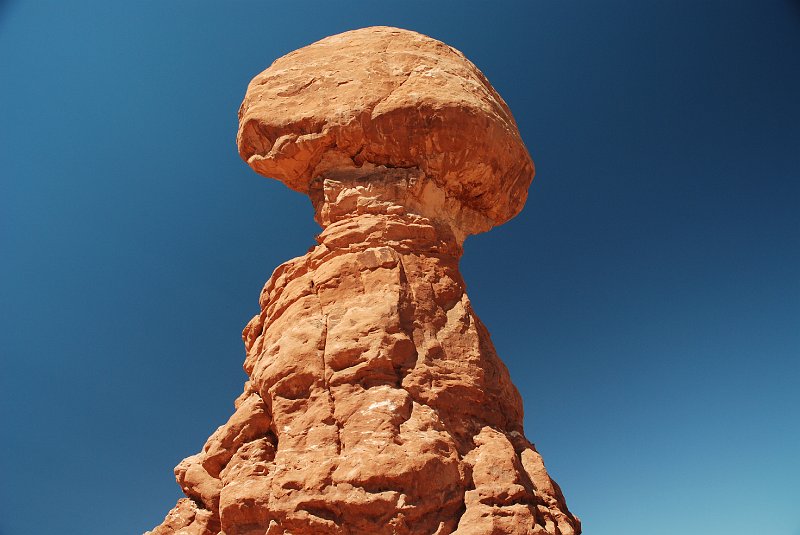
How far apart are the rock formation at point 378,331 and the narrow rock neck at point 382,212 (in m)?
0.02

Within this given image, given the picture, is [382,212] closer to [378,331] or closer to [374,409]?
[378,331]

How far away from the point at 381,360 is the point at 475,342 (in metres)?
1.41

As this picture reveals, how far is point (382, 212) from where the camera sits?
841 centimetres

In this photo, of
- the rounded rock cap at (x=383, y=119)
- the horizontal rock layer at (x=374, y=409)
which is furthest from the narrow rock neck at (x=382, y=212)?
the rounded rock cap at (x=383, y=119)

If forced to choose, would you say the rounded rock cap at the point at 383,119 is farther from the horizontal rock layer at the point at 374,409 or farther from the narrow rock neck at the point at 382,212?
the horizontal rock layer at the point at 374,409

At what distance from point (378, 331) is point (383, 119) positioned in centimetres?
295

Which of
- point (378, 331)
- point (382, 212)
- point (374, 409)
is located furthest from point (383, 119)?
point (374, 409)

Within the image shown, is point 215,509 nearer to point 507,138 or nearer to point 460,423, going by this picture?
point 460,423


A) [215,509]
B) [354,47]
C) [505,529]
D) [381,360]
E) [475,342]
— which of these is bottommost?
[505,529]

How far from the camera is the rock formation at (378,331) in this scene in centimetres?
641

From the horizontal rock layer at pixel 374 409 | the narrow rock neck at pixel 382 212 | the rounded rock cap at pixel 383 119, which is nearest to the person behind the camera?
the horizontal rock layer at pixel 374 409

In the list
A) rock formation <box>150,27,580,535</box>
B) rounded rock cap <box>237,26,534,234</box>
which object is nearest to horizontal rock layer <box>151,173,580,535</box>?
rock formation <box>150,27,580,535</box>

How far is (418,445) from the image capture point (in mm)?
6465

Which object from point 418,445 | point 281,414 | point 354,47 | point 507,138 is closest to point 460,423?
point 418,445
